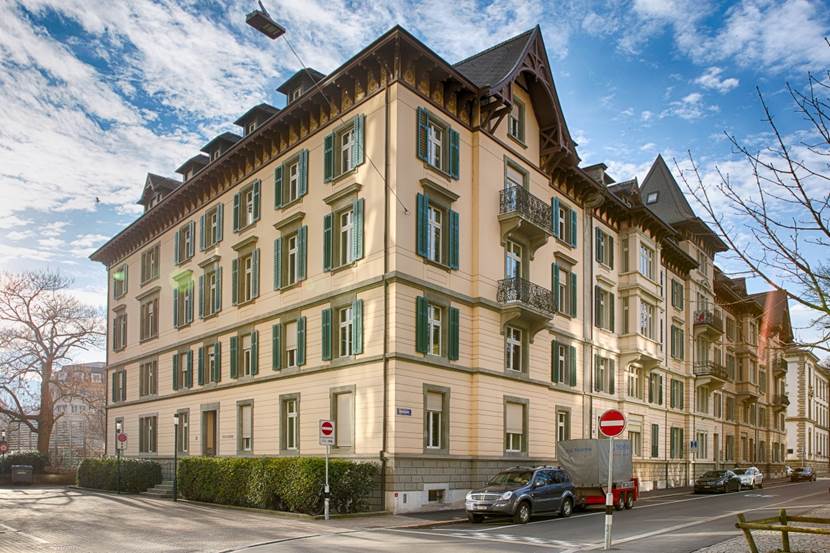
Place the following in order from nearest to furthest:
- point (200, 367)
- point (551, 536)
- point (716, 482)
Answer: point (551, 536) < point (200, 367) < point (716, 482)

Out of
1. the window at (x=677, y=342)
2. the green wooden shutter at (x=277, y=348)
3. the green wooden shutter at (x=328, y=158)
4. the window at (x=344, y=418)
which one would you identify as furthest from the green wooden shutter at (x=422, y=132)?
the window at (x=677, y=342)

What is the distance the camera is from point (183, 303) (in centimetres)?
4016

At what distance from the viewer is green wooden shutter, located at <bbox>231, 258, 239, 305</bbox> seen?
34688 mm

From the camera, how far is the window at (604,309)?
39.2 metres

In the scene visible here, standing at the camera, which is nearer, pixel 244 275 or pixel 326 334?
pixel 326 334

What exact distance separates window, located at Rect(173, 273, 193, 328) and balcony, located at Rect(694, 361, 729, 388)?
32.4m

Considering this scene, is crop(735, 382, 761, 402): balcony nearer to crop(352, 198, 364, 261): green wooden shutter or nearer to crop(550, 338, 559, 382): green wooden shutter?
crop(550, 338, 559, 382): green wooden shutter

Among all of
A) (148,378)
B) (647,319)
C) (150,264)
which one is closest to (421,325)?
(647,319)

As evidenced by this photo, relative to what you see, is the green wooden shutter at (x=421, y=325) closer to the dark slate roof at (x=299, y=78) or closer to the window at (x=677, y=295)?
the dark slate roof at (x=299, y=78)

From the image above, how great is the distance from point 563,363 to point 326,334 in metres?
12.1

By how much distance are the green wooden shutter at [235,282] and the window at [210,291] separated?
132cm

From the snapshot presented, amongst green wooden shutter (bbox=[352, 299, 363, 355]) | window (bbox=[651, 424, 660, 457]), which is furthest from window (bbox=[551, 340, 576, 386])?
window (bbox=[651, 424, 660, 457])

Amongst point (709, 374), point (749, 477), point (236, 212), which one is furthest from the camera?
point (709, 374)

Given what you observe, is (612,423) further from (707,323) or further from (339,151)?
(707,323)
